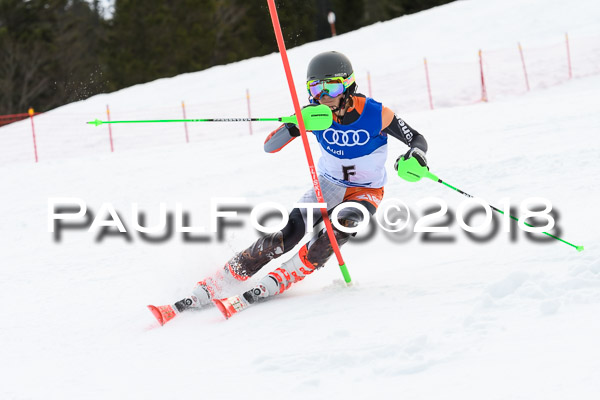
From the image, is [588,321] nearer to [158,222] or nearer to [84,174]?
[158,222]

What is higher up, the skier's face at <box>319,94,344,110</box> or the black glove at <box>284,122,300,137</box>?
the skier's face at <box>319,94,344,110</box>

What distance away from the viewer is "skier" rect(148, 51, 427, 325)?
4145mm

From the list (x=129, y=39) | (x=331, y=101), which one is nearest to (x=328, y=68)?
(x=331, y=101)

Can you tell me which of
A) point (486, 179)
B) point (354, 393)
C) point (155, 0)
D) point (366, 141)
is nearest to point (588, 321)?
point (354, 393)

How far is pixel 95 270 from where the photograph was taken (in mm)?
5930

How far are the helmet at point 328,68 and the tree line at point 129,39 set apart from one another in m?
24.6

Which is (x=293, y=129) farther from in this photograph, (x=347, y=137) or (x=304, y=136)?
(x=347, y=137)

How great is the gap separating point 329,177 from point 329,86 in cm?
70

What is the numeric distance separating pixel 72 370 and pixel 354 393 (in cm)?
156

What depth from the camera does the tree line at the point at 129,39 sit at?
28406 millimetres

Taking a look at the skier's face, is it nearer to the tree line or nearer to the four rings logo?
the four rings logo
